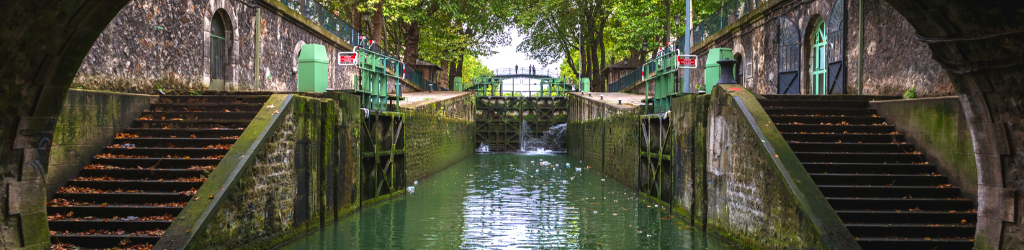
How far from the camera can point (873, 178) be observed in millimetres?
9297

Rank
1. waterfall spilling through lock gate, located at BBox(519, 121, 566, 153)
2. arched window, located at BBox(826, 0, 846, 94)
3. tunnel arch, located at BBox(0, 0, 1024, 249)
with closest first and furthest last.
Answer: tunnel arch, located at BBox(0, 0, 1024, 249)
arched window, located at BBox(826, 0, 846, 94)
waterfall spilling through lock gate, located at BBox(519, 121, 566, 153)

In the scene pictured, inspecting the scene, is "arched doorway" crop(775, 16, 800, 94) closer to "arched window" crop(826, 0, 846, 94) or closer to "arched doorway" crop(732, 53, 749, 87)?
"arched window" crop(826, 0, 846, 94)

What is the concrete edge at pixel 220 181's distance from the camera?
23.7ft

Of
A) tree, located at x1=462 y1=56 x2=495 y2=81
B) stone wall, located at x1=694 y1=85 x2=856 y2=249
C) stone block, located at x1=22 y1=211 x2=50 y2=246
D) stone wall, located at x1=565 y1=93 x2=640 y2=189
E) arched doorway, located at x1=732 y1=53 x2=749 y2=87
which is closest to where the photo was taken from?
stone block, located at x1=22 y1=211 x2=50 y2=246

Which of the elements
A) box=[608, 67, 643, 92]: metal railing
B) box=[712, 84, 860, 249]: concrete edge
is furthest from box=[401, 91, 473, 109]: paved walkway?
box=[712, 84, 860, 249]: concrete edge

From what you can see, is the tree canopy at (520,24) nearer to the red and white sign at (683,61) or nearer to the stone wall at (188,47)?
the stone wall at (188,47)

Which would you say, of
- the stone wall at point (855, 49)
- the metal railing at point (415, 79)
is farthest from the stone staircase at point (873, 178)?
the metal railing at point (415, 79)

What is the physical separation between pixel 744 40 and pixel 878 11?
8.74 meters

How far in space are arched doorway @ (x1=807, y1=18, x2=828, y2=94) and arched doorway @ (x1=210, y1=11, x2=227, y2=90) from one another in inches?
544

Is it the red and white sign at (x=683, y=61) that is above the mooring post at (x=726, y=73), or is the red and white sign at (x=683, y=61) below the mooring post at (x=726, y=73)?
above

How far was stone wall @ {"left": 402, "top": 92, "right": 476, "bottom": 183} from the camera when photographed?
19703 mm

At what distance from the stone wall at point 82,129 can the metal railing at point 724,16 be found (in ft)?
53.5

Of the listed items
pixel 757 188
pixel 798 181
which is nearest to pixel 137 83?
pixel 757 188

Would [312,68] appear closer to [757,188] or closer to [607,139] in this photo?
[757,188]
